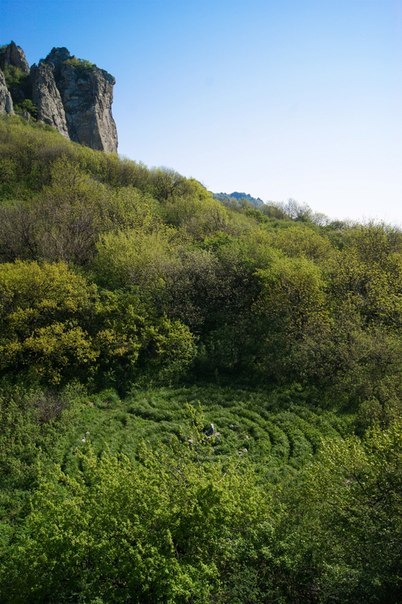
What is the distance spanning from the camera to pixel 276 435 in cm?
2181

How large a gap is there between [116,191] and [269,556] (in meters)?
43.7

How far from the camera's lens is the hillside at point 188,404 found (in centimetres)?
1072

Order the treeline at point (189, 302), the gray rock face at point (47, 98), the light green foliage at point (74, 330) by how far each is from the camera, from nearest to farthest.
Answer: the light green foliage at point (74, 330) < the treeline at point (189, 302) < the gray rock face at point (47, 98)

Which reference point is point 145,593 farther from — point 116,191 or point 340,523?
point 116,191

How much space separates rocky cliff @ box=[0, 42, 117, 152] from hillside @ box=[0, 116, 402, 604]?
3334cm

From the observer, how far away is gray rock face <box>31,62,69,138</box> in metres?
76.3

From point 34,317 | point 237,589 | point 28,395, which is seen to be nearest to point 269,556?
point 237,589

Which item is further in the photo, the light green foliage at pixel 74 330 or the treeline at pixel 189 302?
the treeline at pixel 189 302

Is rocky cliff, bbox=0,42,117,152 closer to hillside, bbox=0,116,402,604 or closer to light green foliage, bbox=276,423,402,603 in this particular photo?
hillside, bbox=0,116,402,604

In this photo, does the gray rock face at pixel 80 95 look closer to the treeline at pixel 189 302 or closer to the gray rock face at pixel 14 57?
the gray rock face at pixel 14 57

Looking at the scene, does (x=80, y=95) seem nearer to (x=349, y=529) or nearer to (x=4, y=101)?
(x=4, y=101)

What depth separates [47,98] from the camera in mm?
78000

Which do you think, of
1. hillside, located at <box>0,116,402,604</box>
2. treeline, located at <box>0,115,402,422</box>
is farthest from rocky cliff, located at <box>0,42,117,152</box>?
treeline, located at <box>0,115,402,422</box>

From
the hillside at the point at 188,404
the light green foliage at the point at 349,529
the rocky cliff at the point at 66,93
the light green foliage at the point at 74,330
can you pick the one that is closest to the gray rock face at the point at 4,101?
the rocky cliff at the point at 66,93
